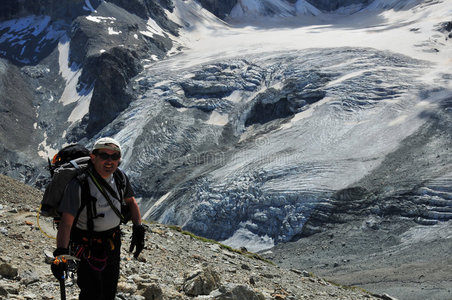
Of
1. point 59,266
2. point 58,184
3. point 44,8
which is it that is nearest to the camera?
point 59,266

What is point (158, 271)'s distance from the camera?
12.1 metres

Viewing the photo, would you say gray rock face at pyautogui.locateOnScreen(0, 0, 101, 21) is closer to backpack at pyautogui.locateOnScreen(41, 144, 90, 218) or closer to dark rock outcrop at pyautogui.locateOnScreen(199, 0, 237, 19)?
dark rock outcrop at pyautogui.locateOnScreen(199, 0, 237, 19)

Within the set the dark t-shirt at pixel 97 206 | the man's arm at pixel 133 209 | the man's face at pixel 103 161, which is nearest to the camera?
the dark t-shirt at pixel 97 206

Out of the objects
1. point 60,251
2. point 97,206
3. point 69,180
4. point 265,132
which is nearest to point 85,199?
point 97,206

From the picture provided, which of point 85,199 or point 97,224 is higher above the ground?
point 85,199

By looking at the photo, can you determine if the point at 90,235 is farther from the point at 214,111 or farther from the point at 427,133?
the point at 214,111

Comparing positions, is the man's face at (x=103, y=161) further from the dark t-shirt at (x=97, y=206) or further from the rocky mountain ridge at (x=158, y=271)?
the rocky mountain ridge at (x=158, y=271)

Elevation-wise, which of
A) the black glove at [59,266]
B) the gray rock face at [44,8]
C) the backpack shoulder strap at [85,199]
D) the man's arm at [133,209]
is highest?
the gray rock face at [44,8]

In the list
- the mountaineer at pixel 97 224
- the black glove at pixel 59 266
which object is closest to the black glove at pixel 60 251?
the black glove at pixel 59 266

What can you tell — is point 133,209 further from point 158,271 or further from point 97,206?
point 158,271

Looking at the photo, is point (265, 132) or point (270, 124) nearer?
point (265, 132)

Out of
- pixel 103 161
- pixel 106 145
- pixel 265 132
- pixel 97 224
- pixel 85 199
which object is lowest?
pixel 265 132

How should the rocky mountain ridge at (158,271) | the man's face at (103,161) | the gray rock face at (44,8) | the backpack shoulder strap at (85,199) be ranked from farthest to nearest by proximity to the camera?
the gray rock face at (44,8), the rocky mountain ridge at (158,271), the man's face at (103,161), the backpack shoulder strap at (85,199)

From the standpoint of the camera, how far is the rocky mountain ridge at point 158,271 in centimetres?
922
